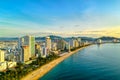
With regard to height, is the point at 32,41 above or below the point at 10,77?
above

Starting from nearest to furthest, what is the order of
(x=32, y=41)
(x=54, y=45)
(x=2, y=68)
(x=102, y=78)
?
(x=102, y=78) → (x=2, y=68) → (x=32, y=41) → (x=54, y=45)

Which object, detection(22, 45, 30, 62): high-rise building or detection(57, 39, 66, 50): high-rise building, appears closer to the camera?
detection(22, 45, 30, 62): high-rise building

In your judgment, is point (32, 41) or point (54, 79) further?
point (32, 41)

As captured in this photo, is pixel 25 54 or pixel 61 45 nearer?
pixel 25 54

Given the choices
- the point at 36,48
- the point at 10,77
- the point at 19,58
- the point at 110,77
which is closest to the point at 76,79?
the point at 110,77

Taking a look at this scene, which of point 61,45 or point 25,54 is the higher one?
point 61,45

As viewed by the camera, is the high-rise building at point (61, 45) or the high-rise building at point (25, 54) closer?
the high-rise building at point (25, 54)

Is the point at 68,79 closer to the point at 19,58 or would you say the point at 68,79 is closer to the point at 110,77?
the point at 110,77

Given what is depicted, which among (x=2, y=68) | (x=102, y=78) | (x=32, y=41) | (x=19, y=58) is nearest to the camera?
(x=102, y=78)

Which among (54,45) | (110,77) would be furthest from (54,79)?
(54,45)
